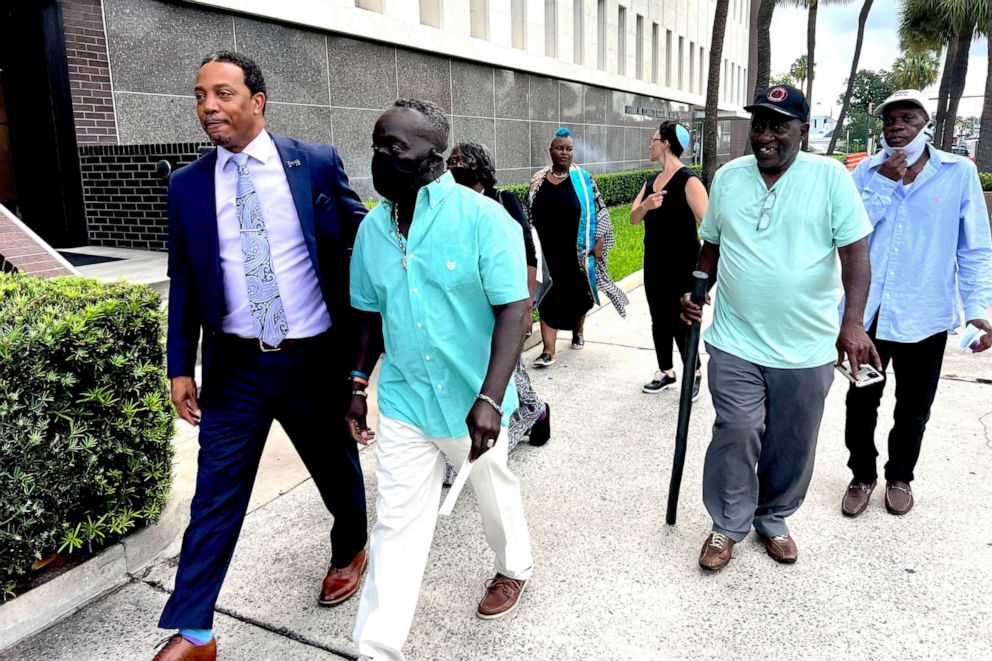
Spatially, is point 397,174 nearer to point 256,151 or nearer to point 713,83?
point 256,151

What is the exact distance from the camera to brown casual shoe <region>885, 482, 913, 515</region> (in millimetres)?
3645

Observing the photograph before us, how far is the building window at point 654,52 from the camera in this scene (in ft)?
88.5

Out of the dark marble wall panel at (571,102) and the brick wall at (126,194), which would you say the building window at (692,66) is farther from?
the brick wall at (126,194)

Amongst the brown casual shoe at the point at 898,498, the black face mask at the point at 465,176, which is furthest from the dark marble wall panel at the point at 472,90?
the brown casual shoe at the point at 898,498

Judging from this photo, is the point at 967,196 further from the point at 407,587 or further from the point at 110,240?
the point at 110,240

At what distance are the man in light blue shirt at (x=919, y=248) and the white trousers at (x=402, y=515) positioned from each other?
6.77 feet

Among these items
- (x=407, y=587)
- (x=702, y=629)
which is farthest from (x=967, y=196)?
(x=407, y=587)

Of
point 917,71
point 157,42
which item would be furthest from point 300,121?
point 917,71

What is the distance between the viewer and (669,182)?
5.30 metres

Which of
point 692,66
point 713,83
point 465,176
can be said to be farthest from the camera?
point 692,66

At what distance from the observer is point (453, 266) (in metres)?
2.32

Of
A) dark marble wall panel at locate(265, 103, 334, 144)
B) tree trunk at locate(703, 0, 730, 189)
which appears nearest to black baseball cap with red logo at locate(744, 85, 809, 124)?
dark marble wall panel at locate(265, 103, 334, 144)

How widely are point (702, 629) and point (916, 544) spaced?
49.7 inches

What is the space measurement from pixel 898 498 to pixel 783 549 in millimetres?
868
